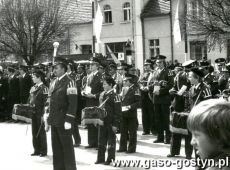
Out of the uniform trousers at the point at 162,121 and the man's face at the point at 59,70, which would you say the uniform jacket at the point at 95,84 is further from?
the man's face at the point at 59,70

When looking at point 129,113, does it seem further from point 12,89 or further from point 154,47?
point 154,47

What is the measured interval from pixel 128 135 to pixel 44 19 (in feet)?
65.6

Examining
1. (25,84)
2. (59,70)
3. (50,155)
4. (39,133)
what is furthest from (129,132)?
(25,84)

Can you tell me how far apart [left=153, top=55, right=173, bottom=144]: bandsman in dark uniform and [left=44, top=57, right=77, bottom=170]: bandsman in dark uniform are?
380 centimetres

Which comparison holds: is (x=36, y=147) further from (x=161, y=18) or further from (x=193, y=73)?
(x=161, y=18)

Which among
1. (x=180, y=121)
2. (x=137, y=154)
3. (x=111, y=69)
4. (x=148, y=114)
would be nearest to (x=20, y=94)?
(x=111, y=69)

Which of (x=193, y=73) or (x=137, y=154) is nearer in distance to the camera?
(x=193, y=73)

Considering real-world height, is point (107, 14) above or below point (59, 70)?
above

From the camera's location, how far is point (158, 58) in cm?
1120

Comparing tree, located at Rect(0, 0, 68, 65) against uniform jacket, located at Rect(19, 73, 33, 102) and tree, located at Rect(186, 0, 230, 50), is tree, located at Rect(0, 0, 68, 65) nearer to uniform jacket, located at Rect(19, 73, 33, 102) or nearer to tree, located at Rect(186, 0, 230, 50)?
tree, located at Rect(186, 0, 230, 50)

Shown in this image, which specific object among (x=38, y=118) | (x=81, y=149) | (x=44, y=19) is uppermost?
(x=44, y=19)

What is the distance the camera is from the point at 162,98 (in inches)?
429

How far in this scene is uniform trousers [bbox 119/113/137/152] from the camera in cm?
965

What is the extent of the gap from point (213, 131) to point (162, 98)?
882cm
